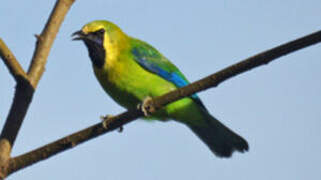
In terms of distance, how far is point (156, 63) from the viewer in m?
7.50

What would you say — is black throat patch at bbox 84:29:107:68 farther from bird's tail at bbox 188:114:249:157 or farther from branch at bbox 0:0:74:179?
branch at bbox 0:0:74:179

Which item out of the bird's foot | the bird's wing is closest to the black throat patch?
the bird's wing

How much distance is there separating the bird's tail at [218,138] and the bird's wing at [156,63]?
29 centimetres

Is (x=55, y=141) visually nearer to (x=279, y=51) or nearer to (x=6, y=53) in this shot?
(x=6, y=53)

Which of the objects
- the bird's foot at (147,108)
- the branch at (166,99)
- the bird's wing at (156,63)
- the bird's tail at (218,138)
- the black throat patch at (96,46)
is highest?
the branch at (166,99)

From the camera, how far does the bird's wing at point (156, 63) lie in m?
7.22

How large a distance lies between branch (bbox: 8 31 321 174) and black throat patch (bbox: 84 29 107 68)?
3.11 metres

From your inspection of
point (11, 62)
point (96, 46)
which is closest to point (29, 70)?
point (11, 62)

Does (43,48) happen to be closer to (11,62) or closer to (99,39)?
(11,62)

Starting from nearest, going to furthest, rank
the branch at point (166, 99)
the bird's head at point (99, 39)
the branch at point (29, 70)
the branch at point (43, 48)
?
the branch at point (166, 99)
the branch at point (29, 70)
the branch at point (43, 48)
the bird's head at point (99, 39)

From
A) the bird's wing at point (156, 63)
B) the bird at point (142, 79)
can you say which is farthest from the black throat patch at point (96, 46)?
the bird's wing at point (156, 63)

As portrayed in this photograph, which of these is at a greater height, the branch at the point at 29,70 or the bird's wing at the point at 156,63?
the branch at the point at 29,70

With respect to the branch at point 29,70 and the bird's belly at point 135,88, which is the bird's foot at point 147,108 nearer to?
the branch at point 29,70

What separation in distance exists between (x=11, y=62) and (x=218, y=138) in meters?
4.07
